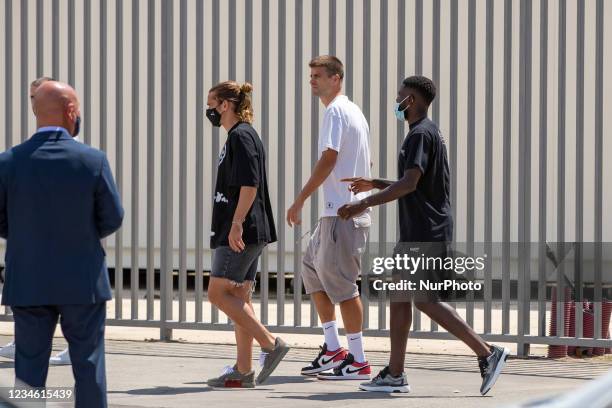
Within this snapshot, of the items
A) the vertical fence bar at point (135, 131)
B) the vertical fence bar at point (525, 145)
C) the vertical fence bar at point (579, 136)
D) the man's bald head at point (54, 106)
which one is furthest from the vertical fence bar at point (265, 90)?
the man's bald head at point (54, 106)

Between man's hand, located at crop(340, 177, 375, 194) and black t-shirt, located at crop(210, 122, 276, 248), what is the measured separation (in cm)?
46

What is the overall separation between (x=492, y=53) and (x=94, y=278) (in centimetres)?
433

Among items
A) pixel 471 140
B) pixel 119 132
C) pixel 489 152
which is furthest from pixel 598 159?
pixel 119 132

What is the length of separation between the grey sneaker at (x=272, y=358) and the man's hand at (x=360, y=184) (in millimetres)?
898

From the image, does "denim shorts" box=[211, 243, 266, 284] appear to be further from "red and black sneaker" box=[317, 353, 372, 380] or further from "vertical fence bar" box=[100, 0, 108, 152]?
"vertical fence bar" box=[100, 0, 108, 152]

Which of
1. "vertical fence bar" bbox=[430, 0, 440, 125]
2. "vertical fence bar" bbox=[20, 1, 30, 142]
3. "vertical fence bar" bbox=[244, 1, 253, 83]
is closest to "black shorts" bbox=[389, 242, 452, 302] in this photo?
"vertical fence bar" bbox=[430, 0, 440, 125]

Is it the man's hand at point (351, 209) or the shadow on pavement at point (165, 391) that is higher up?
the man's hand at point (351, 209)

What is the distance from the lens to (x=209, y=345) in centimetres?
924

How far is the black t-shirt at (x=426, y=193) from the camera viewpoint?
6.73 metres

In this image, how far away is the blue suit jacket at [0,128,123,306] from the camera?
4852mm

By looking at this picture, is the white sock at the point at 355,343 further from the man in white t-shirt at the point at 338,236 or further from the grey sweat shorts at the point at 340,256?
the grey sweat shorts at the point at 340,256

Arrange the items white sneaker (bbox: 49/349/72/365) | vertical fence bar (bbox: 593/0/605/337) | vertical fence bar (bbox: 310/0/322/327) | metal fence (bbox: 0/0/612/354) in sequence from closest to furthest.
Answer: white sneaker (bbox: 49/349/72/365), vertical fence bar (bbox: 593/0/605/337), metal fence (bbox: 0/0/612/354), vertical fence bar (bbox: 310/0/322/327)

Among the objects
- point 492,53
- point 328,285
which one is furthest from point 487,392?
point 492,53

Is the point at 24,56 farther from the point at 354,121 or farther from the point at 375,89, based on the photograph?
the point at 354,121
